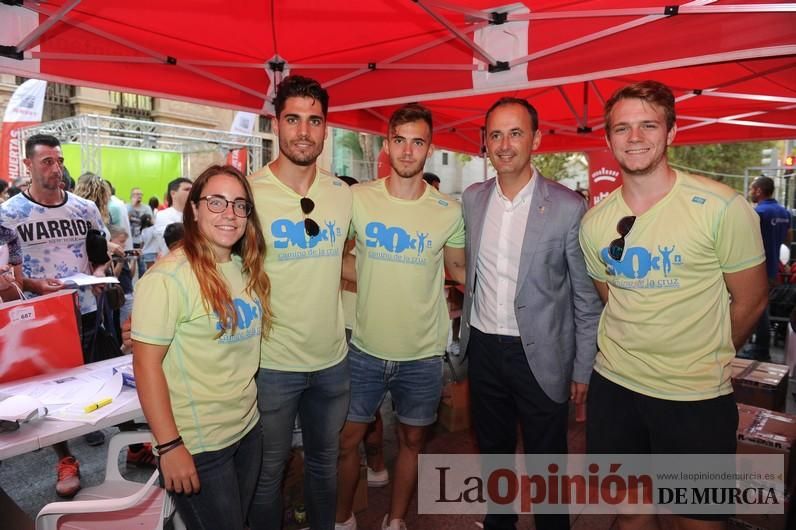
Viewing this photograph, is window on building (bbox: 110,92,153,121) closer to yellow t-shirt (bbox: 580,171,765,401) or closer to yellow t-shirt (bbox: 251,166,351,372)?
yellow t-shirt (bbox: 251,166,351,372)

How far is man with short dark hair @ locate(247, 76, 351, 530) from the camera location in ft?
6.87

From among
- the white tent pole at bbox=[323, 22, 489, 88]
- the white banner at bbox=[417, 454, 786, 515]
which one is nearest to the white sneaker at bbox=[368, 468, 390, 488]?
the white banner at bbox=[417, 454, 786, 515]

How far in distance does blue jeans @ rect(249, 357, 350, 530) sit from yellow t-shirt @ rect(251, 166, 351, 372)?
3.0 inches

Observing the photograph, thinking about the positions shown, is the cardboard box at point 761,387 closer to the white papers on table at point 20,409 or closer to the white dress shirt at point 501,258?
the white dress shirt at point 501,258

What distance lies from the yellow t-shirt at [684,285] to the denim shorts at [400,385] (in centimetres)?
87

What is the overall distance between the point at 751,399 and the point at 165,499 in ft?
12.7

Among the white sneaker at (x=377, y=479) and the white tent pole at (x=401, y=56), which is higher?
the white tent pole at (x=401, y=56)

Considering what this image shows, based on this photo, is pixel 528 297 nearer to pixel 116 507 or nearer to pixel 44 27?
pixel 116 507

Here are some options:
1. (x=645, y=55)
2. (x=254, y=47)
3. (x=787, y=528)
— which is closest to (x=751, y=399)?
(x=787, y=528)

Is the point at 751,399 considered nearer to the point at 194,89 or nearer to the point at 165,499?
the point at 165,499

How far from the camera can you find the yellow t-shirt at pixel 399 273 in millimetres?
2383

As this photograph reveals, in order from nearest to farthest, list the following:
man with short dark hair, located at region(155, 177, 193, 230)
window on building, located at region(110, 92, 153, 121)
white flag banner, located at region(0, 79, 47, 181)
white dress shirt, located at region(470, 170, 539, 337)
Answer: white dress shirt, located at region(470, 170, 539, 337), man with short dark hair, located at region(155, 177, 193, 230), white flag banner, located at region(0, 79, 47, 181), window on building, located at region(110, 92, 153, 121)

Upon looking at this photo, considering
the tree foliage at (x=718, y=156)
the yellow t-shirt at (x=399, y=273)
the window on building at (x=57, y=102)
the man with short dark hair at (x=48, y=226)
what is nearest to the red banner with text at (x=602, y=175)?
the yellow t-shirt at (x=399, y=273)

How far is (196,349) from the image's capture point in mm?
1696
